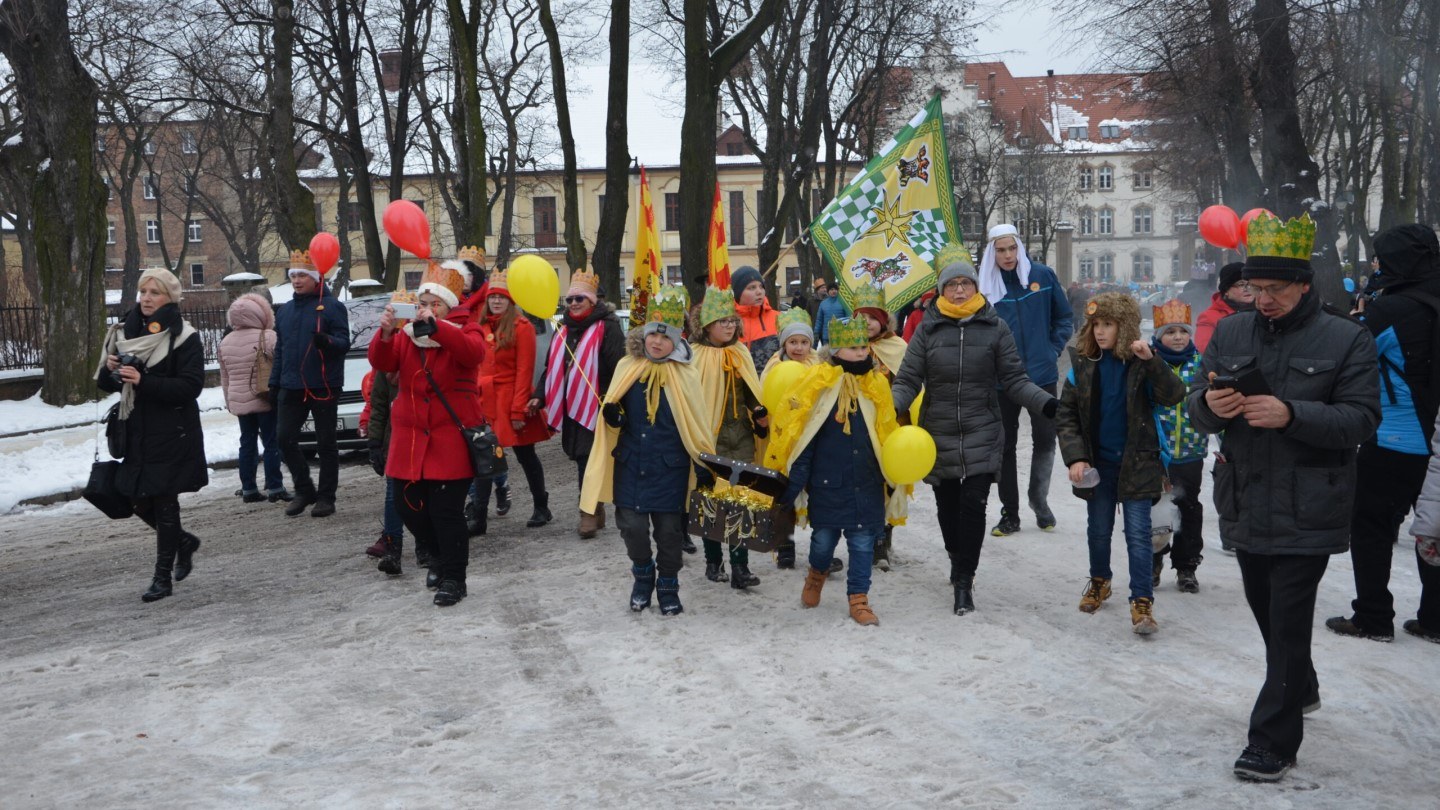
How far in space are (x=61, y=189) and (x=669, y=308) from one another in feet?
41.1

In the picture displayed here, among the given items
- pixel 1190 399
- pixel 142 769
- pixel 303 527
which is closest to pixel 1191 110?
pixel 303 527

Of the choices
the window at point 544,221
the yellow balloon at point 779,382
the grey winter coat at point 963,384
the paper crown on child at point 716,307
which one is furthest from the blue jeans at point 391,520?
the window at point 544,221

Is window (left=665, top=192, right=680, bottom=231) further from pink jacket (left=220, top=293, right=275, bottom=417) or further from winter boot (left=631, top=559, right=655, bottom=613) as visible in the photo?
winter boot (left=631, top=559, right=655, bottom=613)

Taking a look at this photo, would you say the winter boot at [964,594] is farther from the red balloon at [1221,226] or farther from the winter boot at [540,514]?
the red balloon at [1221,226]

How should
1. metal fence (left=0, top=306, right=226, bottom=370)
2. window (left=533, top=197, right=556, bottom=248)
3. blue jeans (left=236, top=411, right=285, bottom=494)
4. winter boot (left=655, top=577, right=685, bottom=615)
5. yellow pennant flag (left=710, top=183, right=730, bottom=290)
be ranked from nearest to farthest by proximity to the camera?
winter boot (left=655, top=577, right=685, bottom=615) → yellow pennant flag (left=710, top=183, right=730, bottom=290) → blue jeans (left=236, top=411, right=285, bottom=494) → metal fence (left=0, top=306, right=226, bottom=370) → window (left=533, top=197, right=556, bottom=248)

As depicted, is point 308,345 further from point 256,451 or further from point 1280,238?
point 1280,238

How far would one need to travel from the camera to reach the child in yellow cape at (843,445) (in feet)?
21.9

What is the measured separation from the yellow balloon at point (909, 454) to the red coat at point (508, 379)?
3.49 meters

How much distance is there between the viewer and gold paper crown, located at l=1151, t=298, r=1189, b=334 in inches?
282

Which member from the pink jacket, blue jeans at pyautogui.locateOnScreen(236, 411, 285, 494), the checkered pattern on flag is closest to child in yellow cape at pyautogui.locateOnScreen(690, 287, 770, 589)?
the checkered pattern on flag

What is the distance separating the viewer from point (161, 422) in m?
7.46

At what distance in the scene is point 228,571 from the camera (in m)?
8.46

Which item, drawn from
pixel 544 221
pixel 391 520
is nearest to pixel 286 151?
pixel 391 520

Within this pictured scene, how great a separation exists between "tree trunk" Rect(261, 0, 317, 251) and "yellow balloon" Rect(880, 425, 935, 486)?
46.2ft
